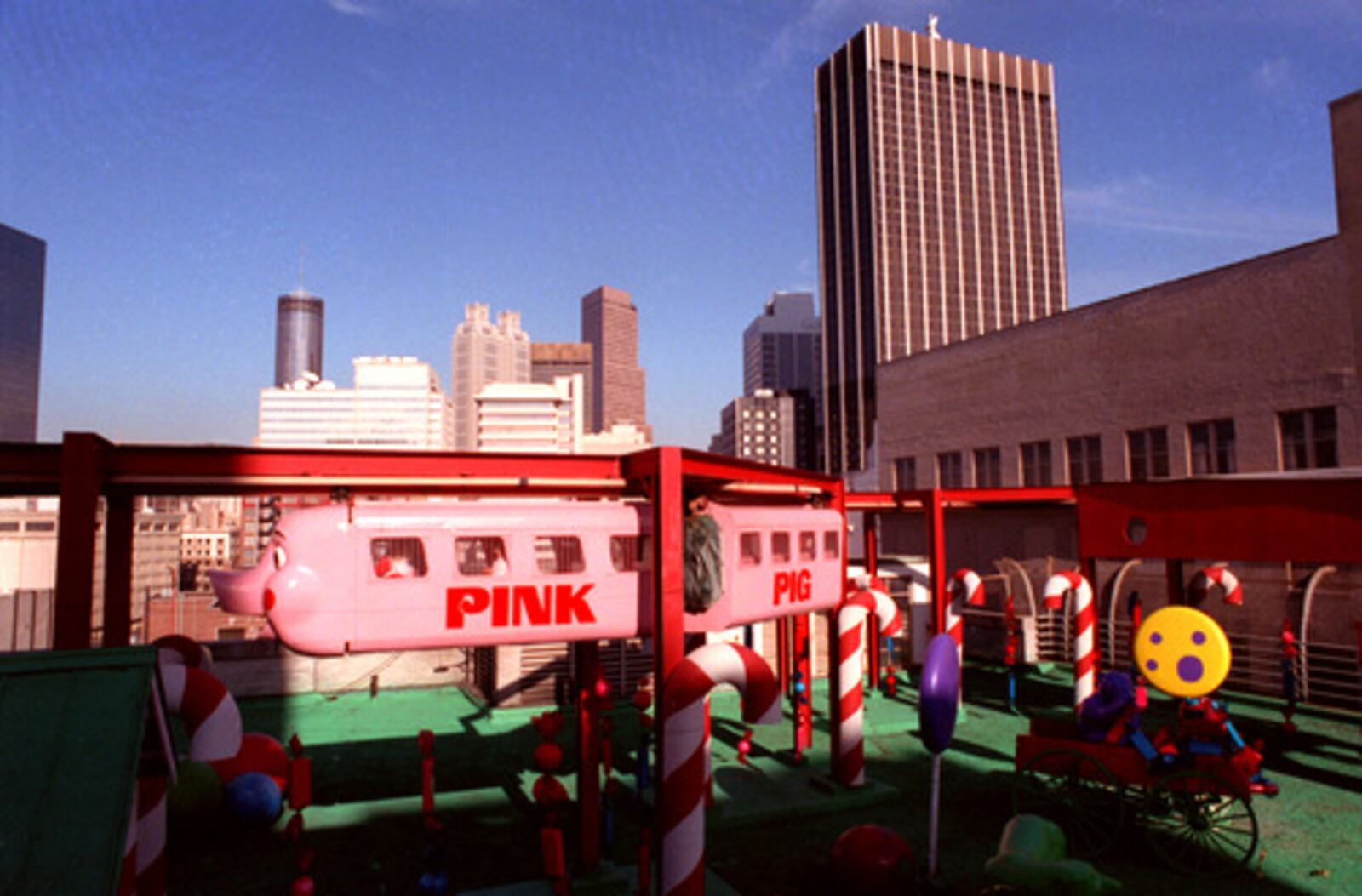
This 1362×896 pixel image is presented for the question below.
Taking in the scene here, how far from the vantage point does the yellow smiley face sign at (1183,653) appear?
498 inches

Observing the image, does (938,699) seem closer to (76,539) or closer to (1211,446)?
(76,539)

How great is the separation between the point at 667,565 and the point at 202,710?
487cm

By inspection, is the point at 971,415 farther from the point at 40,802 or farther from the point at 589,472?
the point at 40,802

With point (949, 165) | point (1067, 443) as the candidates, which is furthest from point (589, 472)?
point (949, 165)

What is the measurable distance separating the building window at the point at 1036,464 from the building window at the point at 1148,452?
342cm

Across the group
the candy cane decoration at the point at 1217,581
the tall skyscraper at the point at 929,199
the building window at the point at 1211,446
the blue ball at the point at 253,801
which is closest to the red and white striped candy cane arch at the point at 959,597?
the candy cane decoration at the point at 1217,581

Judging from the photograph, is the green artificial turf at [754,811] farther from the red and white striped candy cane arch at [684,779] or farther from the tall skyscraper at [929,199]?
the tall skyscraper at [929,199]

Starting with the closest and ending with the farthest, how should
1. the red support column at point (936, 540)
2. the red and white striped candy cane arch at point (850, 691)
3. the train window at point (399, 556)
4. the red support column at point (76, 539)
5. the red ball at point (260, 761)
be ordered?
the red support column at point (76, 539) → the train window at point (399, 556) → the red ball at point (260, 761) → the red and white striped candy cane arch at point (850, 691) → the red support column at point (936, 540)

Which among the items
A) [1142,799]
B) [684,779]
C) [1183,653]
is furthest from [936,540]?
[684,779]

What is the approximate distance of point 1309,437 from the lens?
83.8ft

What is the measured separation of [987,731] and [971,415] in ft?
71.0

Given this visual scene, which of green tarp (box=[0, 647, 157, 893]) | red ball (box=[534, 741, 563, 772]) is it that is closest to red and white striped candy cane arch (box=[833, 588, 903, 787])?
red ball (box=[534, 741, 563, 772])

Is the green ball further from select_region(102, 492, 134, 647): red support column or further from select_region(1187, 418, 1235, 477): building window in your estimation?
select_region(1187, 418, 1235, 477): building window

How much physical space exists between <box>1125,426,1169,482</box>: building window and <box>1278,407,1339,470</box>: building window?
3.91 meters
